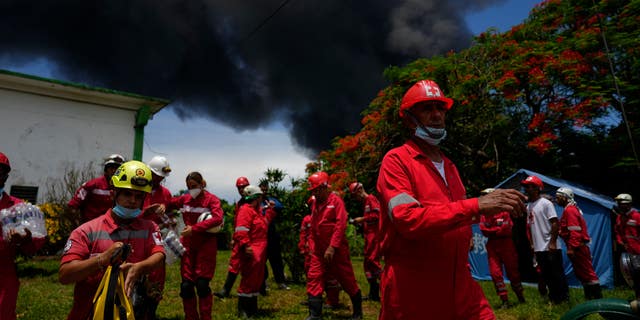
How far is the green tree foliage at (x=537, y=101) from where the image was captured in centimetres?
1387

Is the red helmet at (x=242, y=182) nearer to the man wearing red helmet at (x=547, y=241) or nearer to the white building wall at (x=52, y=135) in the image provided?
the man wearing red helmet at (x=547, y=241)

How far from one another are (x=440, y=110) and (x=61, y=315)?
7.19 metres

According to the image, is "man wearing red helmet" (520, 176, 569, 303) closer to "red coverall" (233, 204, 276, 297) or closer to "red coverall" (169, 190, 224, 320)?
"red coverall" (233, 204, 276, 297)

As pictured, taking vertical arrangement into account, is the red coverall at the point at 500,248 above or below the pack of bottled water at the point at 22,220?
below

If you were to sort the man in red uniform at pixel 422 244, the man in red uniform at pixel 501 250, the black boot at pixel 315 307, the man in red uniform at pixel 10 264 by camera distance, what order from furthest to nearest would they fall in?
the man in red uniform at pixel 501 250
the black boot at pixel 315 307
the man in red uniform at pixel 10 264
the man in red uniform at pixel 422 244

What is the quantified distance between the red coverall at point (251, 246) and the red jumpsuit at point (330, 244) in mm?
921

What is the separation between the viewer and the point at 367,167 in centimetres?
1981

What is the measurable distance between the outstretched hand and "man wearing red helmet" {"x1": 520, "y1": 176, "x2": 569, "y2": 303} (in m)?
6.63

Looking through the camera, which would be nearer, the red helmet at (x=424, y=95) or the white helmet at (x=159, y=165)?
the red helmet at (x=424, y=95)

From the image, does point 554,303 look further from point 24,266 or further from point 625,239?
point 24,266

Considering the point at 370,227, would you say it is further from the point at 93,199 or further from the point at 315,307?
the point at 93,199

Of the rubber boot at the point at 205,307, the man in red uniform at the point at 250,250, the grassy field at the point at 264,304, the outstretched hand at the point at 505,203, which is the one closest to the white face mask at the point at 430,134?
the outstretched hand at the point at 505,203

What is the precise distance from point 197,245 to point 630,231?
9.52 m

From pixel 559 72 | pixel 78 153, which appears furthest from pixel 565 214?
pixel 78 153
